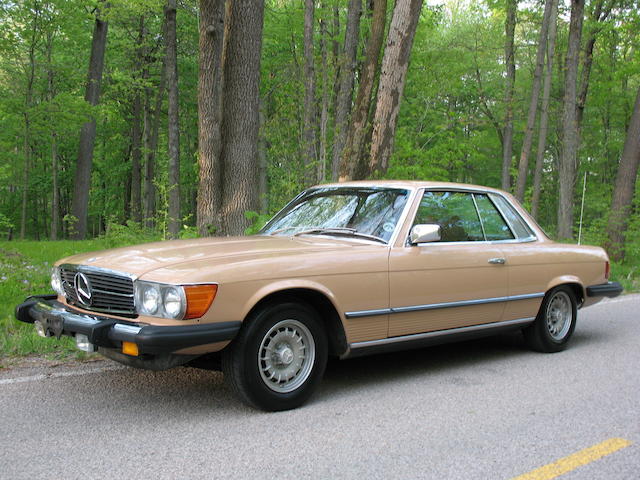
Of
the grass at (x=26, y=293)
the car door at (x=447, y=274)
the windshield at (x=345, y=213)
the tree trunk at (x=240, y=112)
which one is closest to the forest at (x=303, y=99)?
the tree trunk at (x=240, y=112)

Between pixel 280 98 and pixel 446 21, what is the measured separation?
23340 mm

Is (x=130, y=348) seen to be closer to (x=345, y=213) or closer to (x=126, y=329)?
(x=126, y=329)

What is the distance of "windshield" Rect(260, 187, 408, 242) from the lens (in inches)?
202

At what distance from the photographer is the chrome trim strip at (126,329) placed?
12.2 feet

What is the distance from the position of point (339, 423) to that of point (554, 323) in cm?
331

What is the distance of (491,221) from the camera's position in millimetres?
5934

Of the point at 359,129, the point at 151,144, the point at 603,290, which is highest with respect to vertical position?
the point at 151,144

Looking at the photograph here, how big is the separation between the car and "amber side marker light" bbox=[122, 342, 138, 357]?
0.4 inches

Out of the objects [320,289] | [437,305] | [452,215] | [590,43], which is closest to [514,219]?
[452,215]

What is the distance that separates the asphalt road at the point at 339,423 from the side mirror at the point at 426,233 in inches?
46.7

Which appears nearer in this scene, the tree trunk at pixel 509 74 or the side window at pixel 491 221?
the side window at pixel 491 221

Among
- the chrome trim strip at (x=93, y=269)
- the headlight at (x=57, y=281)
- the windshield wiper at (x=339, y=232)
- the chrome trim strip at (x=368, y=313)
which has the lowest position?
the chrome trim strip at (x=368, y=313)

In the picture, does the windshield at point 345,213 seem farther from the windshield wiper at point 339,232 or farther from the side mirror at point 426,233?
the side mirror at point 426,233

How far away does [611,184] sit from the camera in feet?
114
